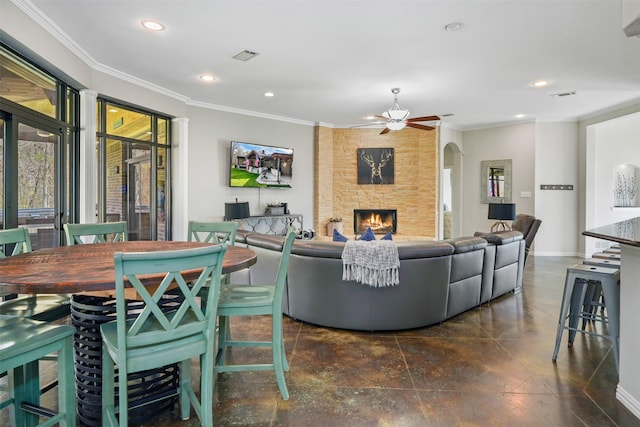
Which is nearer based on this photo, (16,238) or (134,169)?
(16,238)

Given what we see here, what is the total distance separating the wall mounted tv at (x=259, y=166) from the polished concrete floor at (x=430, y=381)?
12.2 ft

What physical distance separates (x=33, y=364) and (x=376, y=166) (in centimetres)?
715

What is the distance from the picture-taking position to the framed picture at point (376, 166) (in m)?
8.19

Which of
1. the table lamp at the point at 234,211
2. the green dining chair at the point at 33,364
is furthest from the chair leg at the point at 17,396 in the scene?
the table lamp at the point at 234,211

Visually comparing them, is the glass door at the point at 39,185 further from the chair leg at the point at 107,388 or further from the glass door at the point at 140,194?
the chair leg at the point at 107,388

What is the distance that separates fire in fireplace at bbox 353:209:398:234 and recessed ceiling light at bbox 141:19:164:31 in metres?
5.60

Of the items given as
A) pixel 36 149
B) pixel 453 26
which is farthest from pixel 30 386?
pixel 453 26

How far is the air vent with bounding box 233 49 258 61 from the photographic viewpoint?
414 centimetres

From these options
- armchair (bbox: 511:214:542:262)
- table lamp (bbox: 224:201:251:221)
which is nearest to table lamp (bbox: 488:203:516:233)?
armchair (bbox: 511:214:542:262)

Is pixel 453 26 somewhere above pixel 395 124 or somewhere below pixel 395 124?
above

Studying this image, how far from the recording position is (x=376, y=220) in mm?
8352

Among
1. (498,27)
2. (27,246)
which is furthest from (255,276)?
(498,27)

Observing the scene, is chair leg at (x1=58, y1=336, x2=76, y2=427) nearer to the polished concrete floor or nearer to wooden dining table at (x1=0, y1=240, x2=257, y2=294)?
wooden dining table at (x1=0, y1=240, x2=257, y2=294)

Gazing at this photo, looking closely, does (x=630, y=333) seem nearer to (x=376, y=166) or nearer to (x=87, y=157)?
(x=87, y=157)
